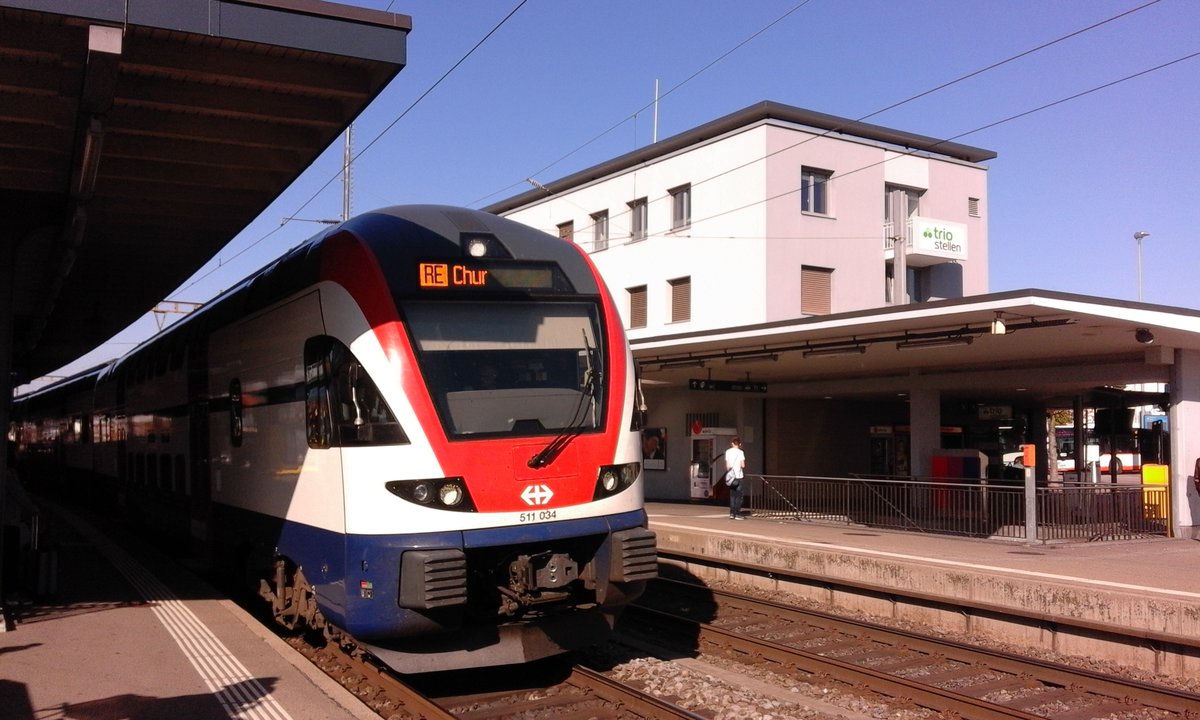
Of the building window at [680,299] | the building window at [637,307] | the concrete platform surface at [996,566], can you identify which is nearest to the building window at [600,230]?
the building window at [637,307]

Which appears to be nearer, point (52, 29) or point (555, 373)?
point (52, 29)

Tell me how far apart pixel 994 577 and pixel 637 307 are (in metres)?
22.6

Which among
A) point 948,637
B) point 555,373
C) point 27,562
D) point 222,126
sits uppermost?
point 222,126

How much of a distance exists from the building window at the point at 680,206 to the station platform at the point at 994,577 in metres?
14.7

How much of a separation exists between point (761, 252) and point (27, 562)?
21.0m

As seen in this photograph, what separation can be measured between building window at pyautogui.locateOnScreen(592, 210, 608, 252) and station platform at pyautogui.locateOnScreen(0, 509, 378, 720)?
24.4 meters

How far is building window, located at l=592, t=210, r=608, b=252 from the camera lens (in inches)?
1405

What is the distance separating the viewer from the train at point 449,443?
7500 mm

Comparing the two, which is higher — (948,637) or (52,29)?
(52,29)

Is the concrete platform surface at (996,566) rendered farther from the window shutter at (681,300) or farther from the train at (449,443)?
the window shutter at (681,300)

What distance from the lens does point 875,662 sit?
398 inches

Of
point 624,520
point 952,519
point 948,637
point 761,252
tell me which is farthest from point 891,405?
point 624,520

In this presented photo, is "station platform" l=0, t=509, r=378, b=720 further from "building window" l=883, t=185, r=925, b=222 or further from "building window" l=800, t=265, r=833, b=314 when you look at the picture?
"building window" l=883, t=185, r=925, b=222

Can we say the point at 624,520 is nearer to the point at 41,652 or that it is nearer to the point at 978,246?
the point at 41,652
